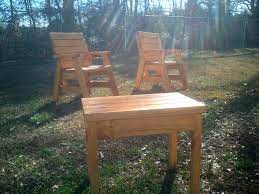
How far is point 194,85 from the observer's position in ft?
24.8

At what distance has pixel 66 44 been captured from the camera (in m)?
6.45

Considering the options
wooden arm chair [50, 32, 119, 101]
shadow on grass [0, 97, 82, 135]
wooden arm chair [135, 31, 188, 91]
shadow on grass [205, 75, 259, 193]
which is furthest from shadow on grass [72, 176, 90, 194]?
wooden arm chair [135, 31, 188, 91]

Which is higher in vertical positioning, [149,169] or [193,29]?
[193,29]

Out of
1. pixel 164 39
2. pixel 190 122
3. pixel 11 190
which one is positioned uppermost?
pixel 164 39

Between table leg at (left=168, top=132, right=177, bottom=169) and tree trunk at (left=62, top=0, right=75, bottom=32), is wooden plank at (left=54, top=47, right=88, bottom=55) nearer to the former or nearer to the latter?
table leg at (left=168, top=132, right=177, bottom=169)

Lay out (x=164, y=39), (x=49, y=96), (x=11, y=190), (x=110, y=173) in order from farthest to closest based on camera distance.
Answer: (x=164, y=39) → (x=49, y=96) → (x=110, y=173) → (x=11, y=190)

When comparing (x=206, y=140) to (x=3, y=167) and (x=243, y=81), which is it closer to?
(x=3, y=167)

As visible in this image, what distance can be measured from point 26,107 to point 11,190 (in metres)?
3.06

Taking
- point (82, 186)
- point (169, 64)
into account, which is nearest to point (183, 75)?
point (169, 64)

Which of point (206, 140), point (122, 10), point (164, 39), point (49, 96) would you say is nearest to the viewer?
point (206, 140)

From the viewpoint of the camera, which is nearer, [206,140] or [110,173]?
[110,173]

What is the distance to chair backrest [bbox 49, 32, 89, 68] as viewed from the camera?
20.2 feet

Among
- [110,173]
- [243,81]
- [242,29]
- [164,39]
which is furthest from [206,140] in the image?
[242,29]

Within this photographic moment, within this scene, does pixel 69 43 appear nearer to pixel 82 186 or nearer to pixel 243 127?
pixel 243 127
